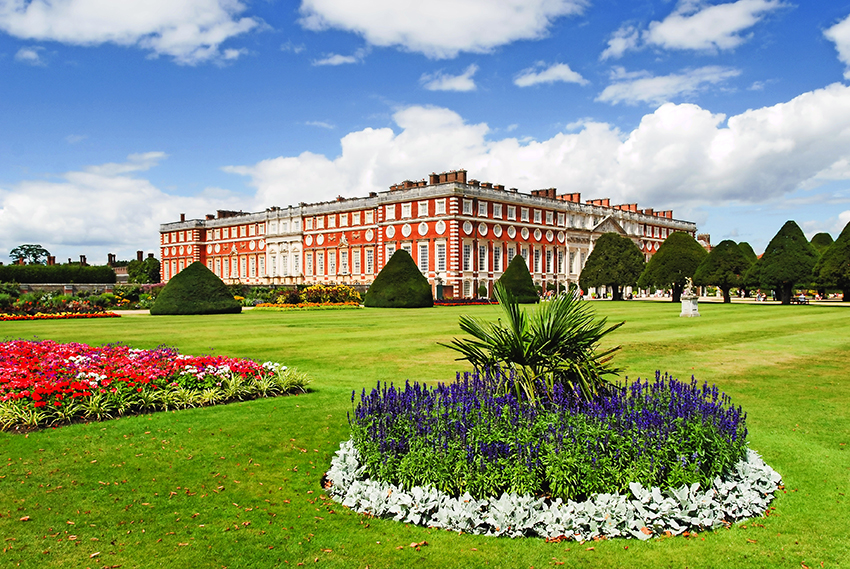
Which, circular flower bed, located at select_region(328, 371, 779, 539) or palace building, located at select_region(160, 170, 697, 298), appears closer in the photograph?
circular flower bed, located at select_region(328, 371, 779, 539)

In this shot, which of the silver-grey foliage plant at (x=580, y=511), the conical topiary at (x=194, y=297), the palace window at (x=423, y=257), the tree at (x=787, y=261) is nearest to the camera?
the silver-grey foliage plant at (x=580, y=511)

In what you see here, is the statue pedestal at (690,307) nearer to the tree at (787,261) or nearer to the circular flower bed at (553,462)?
the tree at (787,261)

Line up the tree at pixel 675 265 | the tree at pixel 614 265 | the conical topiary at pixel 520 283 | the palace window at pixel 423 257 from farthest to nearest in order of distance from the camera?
the palace window at pixel 423 257
the tree at pixel 614 265
the tree at pixel 675 265
the conical topiary at pixel 520 283

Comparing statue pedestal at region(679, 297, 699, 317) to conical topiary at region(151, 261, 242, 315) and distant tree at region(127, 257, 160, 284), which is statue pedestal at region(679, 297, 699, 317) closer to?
conical topiary at region(151, 261, 242, 315)

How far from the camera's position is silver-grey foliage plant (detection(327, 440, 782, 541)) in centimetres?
470

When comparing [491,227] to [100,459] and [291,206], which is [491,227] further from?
[100,459]

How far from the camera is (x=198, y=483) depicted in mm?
5715

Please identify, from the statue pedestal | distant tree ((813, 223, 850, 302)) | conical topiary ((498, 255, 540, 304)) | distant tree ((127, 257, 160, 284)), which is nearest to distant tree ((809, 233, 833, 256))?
distant tree ((813, 223, 850, 302))

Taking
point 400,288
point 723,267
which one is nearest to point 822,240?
point 723,267

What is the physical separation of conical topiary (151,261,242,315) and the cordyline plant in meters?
26.1

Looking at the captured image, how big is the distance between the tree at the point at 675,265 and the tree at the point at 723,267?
92 centimetres

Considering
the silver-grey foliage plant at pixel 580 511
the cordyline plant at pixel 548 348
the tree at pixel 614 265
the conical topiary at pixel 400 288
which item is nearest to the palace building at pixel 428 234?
the tree at pixel 614 265

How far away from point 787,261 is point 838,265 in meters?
3.30

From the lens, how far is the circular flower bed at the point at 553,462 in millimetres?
4785
